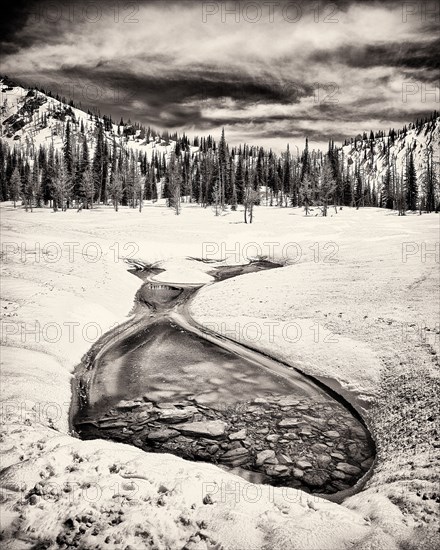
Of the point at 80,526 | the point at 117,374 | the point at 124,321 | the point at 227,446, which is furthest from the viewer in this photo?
the point at 124,321

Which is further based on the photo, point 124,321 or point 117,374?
point 124,321

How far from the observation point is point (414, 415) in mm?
8430

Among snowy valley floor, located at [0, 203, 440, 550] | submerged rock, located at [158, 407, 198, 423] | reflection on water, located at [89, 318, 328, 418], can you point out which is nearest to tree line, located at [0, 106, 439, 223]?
snowy valley floor, located at [0, 203, 440, 550]

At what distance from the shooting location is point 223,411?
9766mm

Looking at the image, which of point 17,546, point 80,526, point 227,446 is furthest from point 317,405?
point 17,546

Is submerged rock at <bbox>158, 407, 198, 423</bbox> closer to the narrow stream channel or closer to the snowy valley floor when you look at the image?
the narrow stream channel

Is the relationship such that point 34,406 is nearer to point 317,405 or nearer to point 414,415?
point 317,405

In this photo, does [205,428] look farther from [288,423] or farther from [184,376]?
[184,376]

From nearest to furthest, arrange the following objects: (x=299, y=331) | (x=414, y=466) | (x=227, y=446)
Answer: (x=414, y=466)
(x=227, y=446)
(x=299, y=331)

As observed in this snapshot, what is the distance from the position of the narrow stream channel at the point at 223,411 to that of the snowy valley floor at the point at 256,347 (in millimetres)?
647

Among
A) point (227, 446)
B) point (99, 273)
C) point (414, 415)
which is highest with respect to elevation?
point (99, 273)

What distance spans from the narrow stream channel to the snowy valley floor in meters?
0.65

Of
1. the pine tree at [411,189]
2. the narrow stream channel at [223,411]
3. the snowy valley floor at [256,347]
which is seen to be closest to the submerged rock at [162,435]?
the narrow stream channel at [223,411]

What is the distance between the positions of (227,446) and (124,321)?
11.2 m
